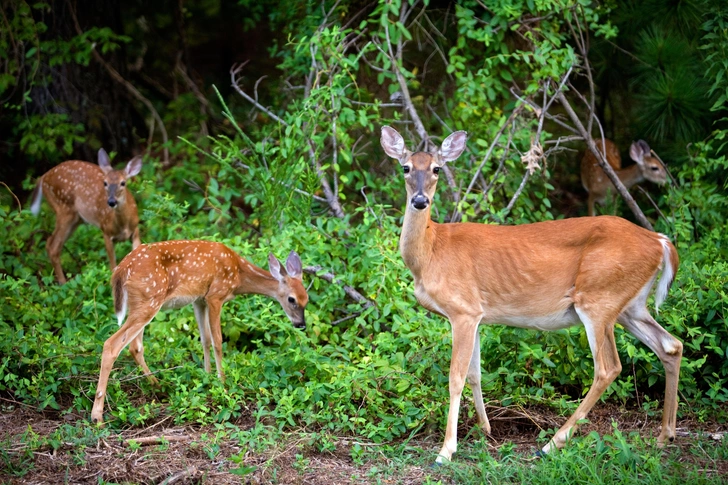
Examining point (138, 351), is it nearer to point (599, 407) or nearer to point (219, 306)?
point (219, 306)

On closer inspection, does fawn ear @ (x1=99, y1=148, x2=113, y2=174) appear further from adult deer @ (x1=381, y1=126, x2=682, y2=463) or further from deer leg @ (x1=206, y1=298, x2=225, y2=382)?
adult deer @ (x1=381, y1=126, x2=682, y2=463)

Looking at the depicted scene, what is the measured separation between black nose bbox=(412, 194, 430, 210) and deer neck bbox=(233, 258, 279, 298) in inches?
75.8

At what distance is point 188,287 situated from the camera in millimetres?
6234

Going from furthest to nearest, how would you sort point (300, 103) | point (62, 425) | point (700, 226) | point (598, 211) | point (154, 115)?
1. point (154, 115)
2. point (598, 211)
3. point (300, 103)
4. point (700, 226)
5. point (62, 425)

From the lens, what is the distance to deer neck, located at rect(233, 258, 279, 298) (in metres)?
6.66

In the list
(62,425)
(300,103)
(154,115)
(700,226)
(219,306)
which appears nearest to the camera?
(62,425)

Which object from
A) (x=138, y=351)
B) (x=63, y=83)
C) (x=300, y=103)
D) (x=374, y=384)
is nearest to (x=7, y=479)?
(x=138, y=351)

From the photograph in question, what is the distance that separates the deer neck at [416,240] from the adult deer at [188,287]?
1392 millimetres

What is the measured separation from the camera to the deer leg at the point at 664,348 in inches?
199

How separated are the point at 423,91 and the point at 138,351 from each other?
Answer: 14.3 ft

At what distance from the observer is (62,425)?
5188 millimetres

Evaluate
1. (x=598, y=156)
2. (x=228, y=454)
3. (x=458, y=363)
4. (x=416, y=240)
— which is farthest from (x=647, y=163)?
(x=228, y=454)

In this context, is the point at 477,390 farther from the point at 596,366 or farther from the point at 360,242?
the point at 360,242

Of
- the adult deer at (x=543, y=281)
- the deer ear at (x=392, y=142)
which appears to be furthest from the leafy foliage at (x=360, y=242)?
the deer ear at (x=392, y=142)
